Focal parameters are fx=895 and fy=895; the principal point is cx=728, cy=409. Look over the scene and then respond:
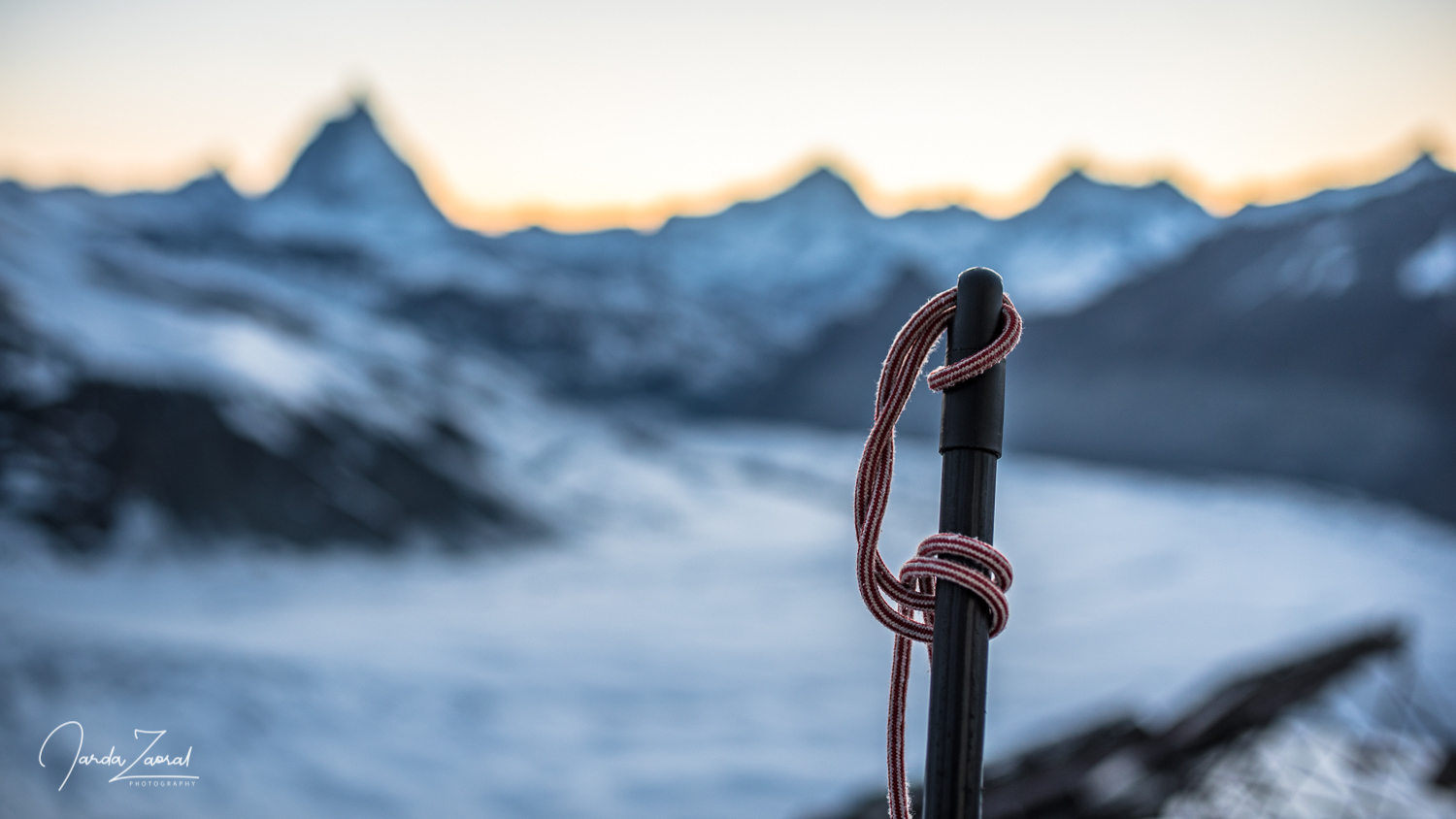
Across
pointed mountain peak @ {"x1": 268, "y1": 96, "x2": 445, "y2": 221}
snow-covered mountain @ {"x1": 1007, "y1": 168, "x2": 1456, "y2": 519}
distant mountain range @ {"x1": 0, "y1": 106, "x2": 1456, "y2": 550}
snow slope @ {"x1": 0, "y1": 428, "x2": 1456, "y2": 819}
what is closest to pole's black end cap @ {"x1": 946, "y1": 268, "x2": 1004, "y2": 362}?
snow slope @ {"x1": 0, "y1": 428, "x2": 1456, "y2": 819}

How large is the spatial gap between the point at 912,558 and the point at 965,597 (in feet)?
0.36

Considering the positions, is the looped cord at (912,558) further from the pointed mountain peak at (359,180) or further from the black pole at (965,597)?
the pointed mountain peak at (359,180)

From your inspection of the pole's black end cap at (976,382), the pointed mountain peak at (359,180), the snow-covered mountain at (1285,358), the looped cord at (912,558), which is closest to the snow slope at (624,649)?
the snow-covered mountain at (1285,358)

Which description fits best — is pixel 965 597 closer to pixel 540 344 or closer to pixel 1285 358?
pixel 1285 358

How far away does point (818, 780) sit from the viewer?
1381 cm

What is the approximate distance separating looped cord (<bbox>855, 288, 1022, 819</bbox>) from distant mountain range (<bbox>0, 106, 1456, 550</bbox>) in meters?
24.2

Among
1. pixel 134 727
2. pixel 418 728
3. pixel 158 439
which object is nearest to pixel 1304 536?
pixel 418 728

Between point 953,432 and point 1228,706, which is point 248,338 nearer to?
point 1228,706

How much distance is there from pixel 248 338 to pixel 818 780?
23.6 metres

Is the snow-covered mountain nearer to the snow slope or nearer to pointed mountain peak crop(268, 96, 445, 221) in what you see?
the snow slope

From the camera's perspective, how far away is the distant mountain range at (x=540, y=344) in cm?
2361

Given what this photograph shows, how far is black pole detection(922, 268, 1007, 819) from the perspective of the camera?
2.97 ft

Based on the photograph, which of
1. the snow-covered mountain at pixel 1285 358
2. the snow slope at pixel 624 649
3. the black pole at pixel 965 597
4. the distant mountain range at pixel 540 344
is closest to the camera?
the black pole at pixel 965 597

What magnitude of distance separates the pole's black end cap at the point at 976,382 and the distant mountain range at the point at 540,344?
24320mm
